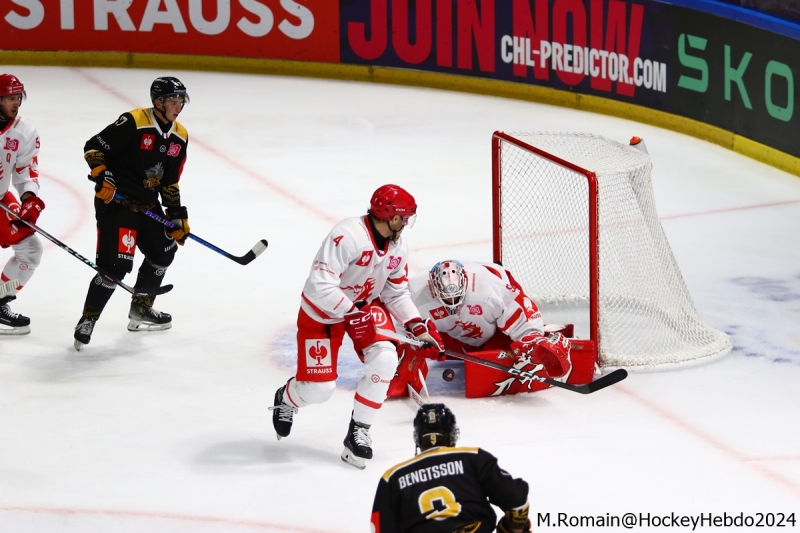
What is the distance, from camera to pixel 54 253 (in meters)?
7.30

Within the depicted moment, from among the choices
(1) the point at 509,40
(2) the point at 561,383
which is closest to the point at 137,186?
(2) the point at 561,383

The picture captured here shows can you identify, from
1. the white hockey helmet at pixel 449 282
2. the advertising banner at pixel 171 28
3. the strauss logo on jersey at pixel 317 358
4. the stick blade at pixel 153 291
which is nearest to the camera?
the strauss logo on jersey at pixel 317 358

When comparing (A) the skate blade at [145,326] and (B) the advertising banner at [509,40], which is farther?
(B) the advertising banner at [509,40]

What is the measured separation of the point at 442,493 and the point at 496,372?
7.08ft

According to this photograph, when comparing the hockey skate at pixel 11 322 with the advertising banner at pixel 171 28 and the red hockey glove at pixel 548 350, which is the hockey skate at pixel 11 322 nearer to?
the red hockey glove at pixel 548 350

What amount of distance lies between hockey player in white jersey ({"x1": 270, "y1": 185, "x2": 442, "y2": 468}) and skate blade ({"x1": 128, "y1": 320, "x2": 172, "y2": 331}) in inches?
60.7

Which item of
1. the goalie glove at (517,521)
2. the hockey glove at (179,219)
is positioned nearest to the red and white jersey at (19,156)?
the hockey glove at (179,219)

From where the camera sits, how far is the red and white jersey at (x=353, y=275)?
178 inches

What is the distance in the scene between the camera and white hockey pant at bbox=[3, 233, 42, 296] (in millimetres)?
5961

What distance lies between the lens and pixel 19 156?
5.84m

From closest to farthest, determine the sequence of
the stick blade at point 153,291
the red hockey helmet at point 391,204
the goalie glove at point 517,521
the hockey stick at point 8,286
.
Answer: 1. the goalie glove at point 517,521
2. the red hockey helmet at point 391,204
3. the stick blade at point 153,291
4. the hockey stick at point 8,286

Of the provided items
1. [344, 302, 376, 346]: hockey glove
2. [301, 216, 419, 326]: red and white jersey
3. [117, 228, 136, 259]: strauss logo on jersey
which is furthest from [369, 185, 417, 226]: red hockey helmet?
[117, 228, 136, 259]: strauss logo on jersey

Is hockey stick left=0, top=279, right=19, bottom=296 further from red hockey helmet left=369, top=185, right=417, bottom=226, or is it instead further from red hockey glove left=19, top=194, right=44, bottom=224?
red hockey helmet left=369, top=185, right=417, bottom=226

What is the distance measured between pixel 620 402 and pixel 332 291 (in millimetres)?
1433
